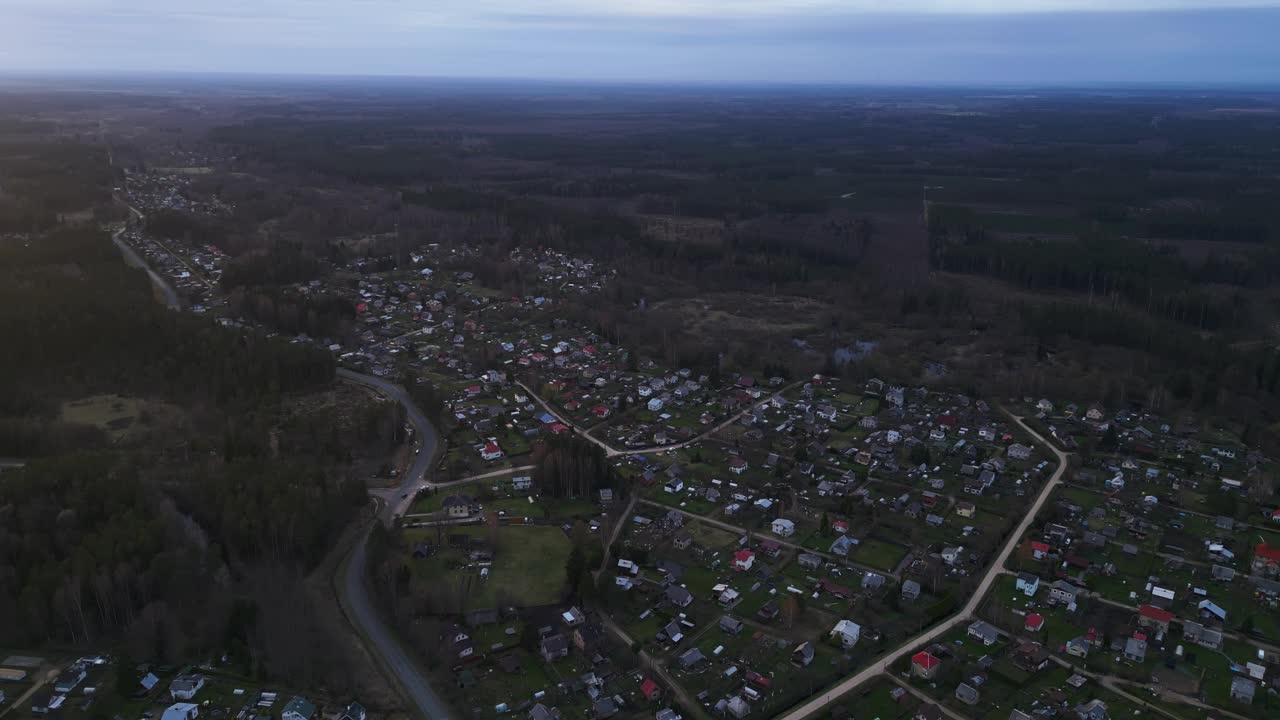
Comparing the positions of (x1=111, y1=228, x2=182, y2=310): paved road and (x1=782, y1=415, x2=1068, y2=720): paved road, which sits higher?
(x1=111, y1=228, x2=182, y2=310): paved road

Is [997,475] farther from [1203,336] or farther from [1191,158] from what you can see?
[1191,158]

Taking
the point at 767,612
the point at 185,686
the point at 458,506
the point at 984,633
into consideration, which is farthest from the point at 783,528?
the point at 185,686

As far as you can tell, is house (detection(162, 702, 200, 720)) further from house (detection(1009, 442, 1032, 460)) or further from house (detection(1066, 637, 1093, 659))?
house (detection(1009, 442, 1032, 460))

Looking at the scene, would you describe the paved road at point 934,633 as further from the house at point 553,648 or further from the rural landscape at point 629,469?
the house at point 553,648

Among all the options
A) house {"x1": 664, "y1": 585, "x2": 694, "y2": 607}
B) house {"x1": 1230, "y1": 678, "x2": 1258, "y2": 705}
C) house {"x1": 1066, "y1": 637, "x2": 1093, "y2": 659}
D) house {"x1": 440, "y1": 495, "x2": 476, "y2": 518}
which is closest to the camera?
house {"x1": 1230, "y1": 678, "x2": 1258, "y2": 705}

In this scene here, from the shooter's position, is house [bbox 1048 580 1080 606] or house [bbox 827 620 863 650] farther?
house [bbox 1048 580 1080 606]

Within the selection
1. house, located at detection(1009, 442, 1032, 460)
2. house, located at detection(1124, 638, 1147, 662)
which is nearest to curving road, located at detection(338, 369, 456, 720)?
house, located at detection(1124, 638, 1147, 662)

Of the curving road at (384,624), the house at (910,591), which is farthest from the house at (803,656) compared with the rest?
the curving road at (384,624)
